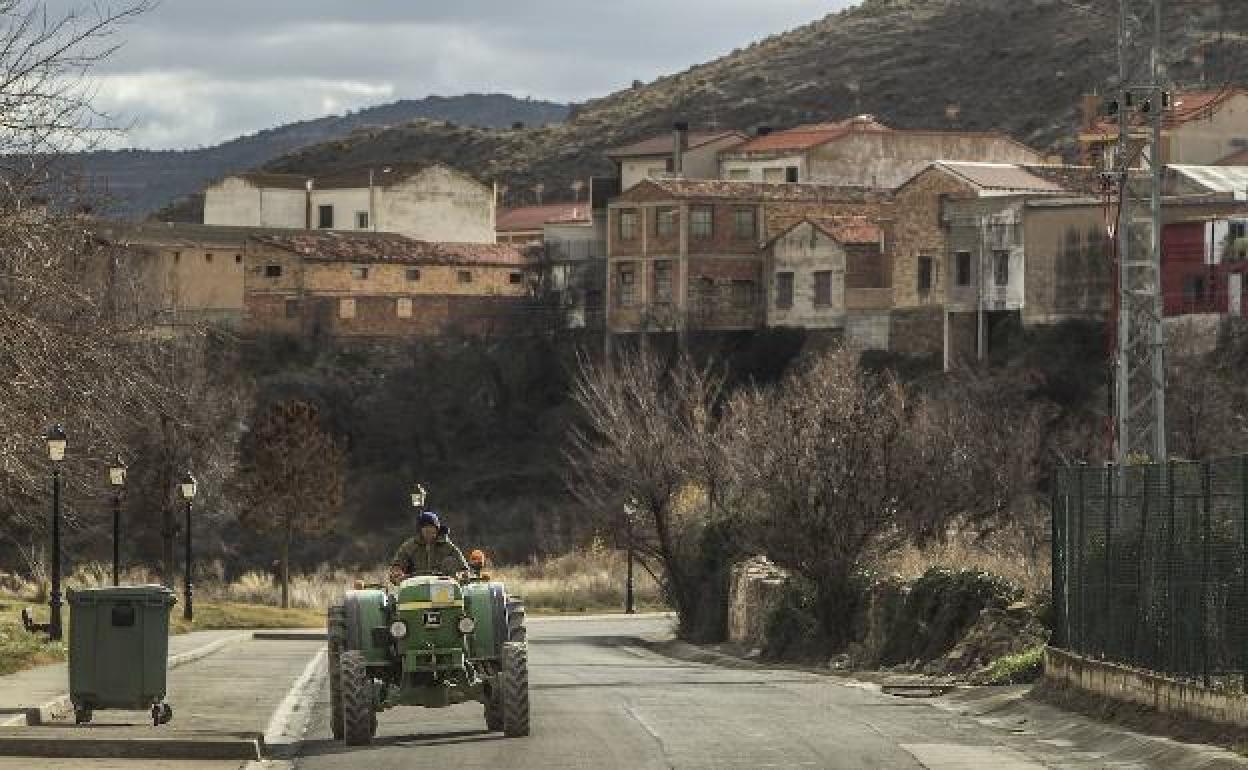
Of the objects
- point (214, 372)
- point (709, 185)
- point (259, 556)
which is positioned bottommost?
point (259, 556)

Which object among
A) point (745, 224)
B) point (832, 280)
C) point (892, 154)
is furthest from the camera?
point (892, 154)

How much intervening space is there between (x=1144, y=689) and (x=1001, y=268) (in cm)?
6494

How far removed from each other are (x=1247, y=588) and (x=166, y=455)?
5660 cm

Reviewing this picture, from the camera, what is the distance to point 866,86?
167250 millimetres

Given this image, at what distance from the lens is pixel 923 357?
9256 cm

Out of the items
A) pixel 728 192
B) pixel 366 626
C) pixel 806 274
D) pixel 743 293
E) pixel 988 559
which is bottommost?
pixel 988 559

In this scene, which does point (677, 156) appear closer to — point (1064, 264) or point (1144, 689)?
point (1064, 264)

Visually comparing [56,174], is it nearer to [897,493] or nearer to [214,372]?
[897,493]

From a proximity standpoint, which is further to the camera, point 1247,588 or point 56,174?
point 56,174

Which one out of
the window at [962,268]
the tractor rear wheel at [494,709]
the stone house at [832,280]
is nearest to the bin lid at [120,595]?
the tractor rear wheel at [494,709]

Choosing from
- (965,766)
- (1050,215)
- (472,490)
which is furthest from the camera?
(472,490)

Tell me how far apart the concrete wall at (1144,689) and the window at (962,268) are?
62064mm

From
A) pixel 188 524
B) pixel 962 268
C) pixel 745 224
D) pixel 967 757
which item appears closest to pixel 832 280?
pixel 745 224

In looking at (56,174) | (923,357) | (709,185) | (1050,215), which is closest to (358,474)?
(709,185)
